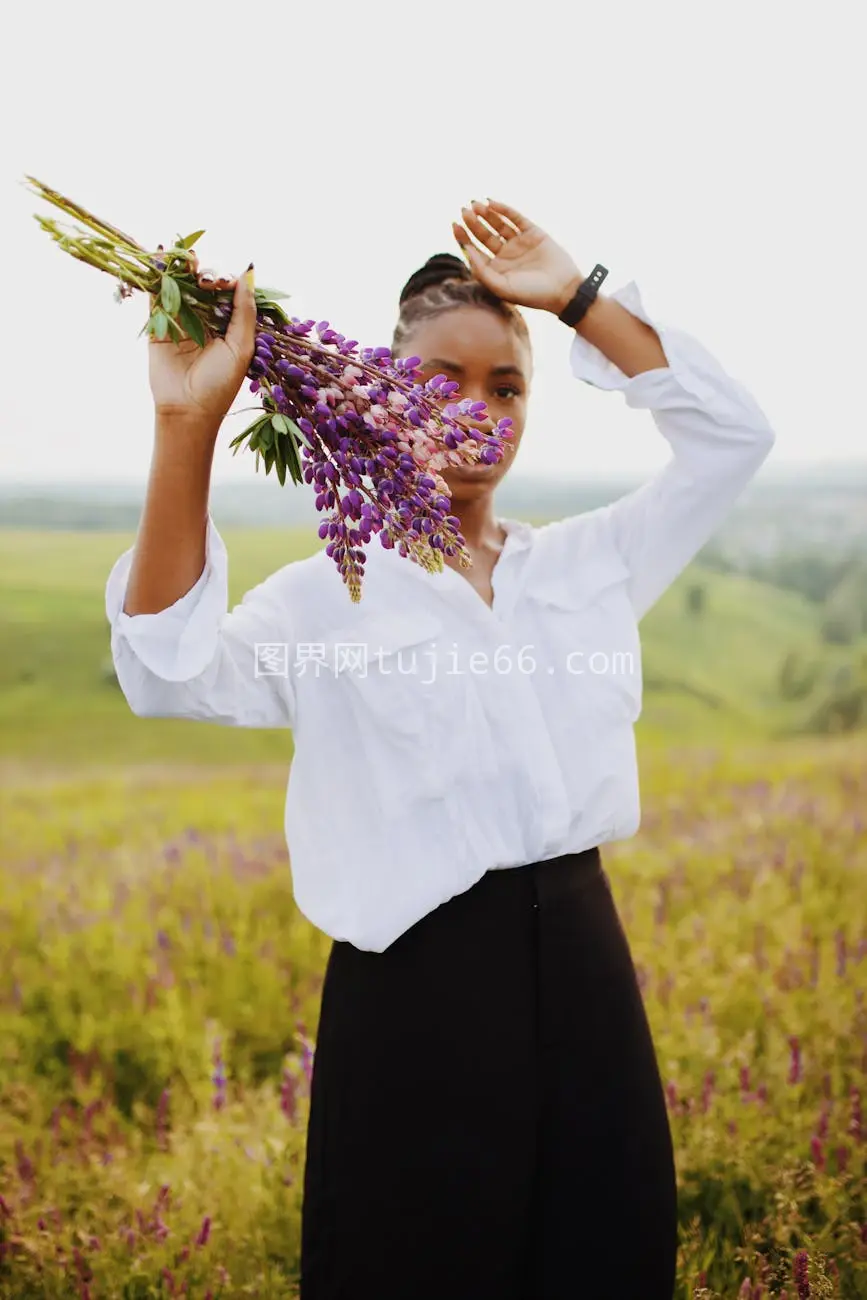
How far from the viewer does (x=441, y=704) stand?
1403 mm

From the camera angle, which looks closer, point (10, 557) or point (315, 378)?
point (315, 378)

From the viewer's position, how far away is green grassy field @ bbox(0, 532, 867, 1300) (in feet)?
6.74

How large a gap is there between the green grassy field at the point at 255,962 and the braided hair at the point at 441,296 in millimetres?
1281

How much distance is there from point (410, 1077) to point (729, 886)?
199cm

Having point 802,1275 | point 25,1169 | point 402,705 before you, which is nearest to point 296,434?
point 402,705

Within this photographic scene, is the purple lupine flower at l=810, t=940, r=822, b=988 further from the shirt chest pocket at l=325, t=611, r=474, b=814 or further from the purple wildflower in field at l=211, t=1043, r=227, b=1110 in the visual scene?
the shirt chest pocket at l=325, t=611, r=474, b=814

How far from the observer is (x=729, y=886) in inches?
125

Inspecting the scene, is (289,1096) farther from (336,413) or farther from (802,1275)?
(336,413)

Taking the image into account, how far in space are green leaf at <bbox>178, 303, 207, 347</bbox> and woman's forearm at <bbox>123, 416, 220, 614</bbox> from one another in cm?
9

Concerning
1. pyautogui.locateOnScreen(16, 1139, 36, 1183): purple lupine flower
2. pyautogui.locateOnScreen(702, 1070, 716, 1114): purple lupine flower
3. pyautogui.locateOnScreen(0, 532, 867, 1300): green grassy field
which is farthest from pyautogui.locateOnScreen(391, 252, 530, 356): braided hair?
pyautogui.locateOnScreen(16, 1139, 36, 1183): purple lupine flower

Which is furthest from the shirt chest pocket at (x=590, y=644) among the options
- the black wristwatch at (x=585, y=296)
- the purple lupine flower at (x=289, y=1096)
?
the purple lupine flower at (x=289, y=1096)

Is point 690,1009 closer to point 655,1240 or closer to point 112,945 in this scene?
→ point 655,1240

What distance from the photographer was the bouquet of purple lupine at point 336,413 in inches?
42.6

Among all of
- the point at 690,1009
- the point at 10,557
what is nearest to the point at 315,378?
the point at 690,1009
